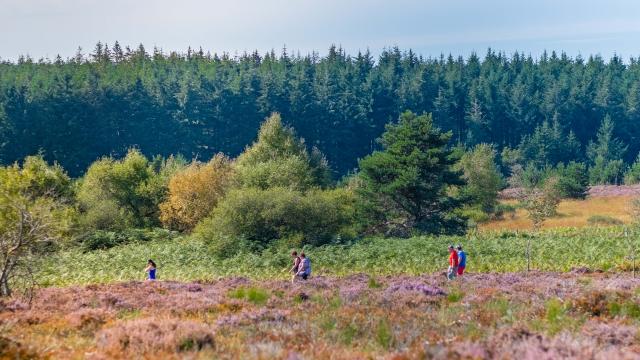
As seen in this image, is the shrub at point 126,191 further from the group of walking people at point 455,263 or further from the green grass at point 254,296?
the green grass at point 254,296

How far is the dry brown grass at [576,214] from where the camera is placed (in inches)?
2625

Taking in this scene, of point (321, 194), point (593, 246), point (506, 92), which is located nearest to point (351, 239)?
point (321, 194)

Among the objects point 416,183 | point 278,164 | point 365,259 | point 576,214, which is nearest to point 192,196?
point 278,164

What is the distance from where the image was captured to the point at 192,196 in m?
55.9

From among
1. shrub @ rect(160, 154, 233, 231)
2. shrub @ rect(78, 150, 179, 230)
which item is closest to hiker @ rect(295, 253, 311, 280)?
shrub @ rect(160, 154, 233, 231)

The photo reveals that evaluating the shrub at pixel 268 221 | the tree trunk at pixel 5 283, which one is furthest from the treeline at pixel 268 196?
the tree trunk at pixel 5 283

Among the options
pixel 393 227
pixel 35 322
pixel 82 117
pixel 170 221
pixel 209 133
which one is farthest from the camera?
pixel 209 133

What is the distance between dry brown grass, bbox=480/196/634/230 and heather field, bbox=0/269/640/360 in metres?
50.0

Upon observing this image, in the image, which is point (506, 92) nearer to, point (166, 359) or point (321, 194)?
point (321, 194)

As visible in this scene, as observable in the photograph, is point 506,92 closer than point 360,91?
No

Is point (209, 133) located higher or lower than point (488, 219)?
higher

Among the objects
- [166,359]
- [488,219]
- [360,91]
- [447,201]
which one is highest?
[360,91]

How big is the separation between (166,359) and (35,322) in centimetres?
585

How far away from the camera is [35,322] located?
43.7 ft
